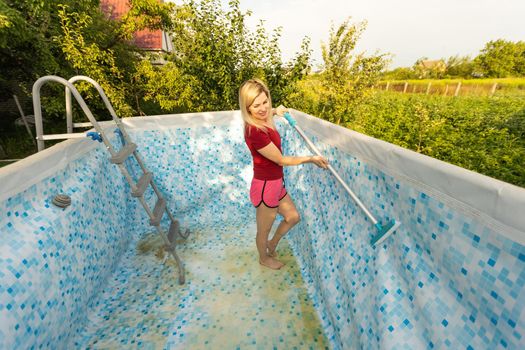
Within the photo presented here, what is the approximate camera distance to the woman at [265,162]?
1845 mm

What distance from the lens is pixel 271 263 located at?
102 inches

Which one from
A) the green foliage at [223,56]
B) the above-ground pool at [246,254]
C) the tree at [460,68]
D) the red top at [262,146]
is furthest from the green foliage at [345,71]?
the tree at [460,68]

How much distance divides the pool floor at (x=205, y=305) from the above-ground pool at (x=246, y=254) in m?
0.01

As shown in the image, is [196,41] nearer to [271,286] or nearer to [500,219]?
[271,286]

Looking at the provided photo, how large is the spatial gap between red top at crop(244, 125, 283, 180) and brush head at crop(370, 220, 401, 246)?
94 centimetres

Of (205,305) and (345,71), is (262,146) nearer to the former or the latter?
(205,305)

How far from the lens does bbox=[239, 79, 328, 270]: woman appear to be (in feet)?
6.05

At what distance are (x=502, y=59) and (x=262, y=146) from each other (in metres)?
56.2

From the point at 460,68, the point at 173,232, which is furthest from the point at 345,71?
the point at 460,68

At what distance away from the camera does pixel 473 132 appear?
6.87 metres

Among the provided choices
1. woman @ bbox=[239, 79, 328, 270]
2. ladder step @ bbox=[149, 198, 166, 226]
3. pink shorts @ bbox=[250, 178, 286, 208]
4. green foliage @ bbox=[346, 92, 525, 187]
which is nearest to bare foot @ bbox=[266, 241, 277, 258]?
woman @ bbox=[239, 79, 328, 270]

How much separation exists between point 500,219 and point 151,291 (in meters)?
2.58

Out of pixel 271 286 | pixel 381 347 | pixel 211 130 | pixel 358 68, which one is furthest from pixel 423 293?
pixel 358 68

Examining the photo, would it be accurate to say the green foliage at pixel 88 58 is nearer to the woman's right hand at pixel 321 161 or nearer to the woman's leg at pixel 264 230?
the woman's leg at pixel 264 230
